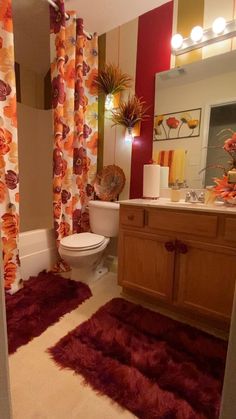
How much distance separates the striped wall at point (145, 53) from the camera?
159 centimetres

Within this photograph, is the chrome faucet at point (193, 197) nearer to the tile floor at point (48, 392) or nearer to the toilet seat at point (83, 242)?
the toilet seat at point (83, 242)

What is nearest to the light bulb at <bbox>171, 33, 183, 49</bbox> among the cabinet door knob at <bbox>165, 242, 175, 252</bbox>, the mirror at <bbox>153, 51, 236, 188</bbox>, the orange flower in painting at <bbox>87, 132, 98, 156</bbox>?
the mirror at <bbox>153, 51, 236, 188</bbox>

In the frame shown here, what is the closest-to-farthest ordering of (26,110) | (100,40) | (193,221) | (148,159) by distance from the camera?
(193,221), (148,159), (100,40), (26,110)

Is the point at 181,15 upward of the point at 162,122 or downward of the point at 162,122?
upward

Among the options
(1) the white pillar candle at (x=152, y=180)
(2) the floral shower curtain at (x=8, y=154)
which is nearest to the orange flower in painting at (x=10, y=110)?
(2) the floral shower curtain at (x=8, y=154)

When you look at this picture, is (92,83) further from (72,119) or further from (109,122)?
(72,119)

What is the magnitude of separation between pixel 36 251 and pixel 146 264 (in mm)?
997

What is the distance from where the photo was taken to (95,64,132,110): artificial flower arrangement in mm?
1990

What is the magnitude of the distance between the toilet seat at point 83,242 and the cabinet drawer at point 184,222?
491 mm

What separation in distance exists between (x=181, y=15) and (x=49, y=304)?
2379mm

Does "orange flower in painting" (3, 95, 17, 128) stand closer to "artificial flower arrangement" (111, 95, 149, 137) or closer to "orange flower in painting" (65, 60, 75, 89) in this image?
"orange flower in painting" (65, 60, 75, 89)

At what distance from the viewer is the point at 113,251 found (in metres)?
2.25

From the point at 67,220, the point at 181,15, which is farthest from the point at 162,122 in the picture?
the point at 67,220

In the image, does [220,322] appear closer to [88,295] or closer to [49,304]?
[88,295]
